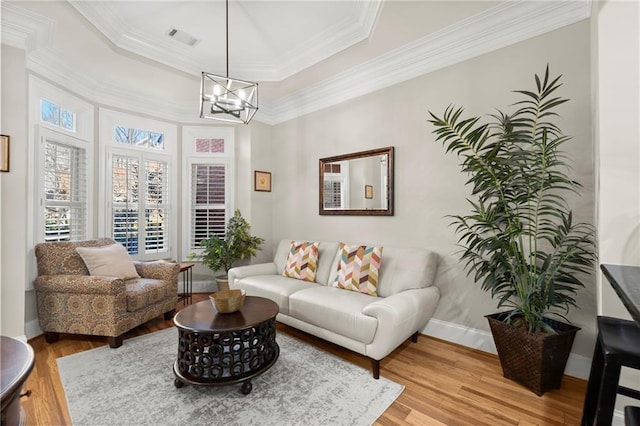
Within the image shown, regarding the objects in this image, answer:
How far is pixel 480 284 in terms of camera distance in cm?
276

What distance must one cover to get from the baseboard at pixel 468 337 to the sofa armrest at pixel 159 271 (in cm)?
288

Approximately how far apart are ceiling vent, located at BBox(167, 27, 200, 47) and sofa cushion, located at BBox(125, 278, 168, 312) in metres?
2.62

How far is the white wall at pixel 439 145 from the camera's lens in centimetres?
230

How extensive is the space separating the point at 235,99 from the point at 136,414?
94.0 inches

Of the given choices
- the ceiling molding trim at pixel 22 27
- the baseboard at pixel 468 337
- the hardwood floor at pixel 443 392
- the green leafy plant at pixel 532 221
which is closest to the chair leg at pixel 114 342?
the hardwood floor at pixel 443 392

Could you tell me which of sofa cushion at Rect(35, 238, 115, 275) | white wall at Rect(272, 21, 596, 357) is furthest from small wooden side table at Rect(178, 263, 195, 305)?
white wall at Rect(272, 21, 596, 357)

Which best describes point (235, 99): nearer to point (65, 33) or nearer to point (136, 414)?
point (65, 33)

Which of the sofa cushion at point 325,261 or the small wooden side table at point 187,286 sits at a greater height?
the sofa cushion at point 325,261

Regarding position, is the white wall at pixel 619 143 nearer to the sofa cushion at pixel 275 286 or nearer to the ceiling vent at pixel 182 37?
the sofa cushion at pixel 275 286

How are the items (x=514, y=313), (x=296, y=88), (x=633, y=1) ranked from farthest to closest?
(x=296, y=88) → (x=514, y=313) → (x=633, y=1)

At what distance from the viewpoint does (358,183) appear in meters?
3.69

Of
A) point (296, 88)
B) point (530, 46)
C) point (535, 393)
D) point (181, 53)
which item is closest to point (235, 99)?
point (181, 53)

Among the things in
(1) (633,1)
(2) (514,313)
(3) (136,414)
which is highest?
(1) (633,1)

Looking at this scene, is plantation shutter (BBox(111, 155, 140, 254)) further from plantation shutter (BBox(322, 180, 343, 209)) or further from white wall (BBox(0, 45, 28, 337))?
plantation shutter (BBox(322, 180, 343, 209))
